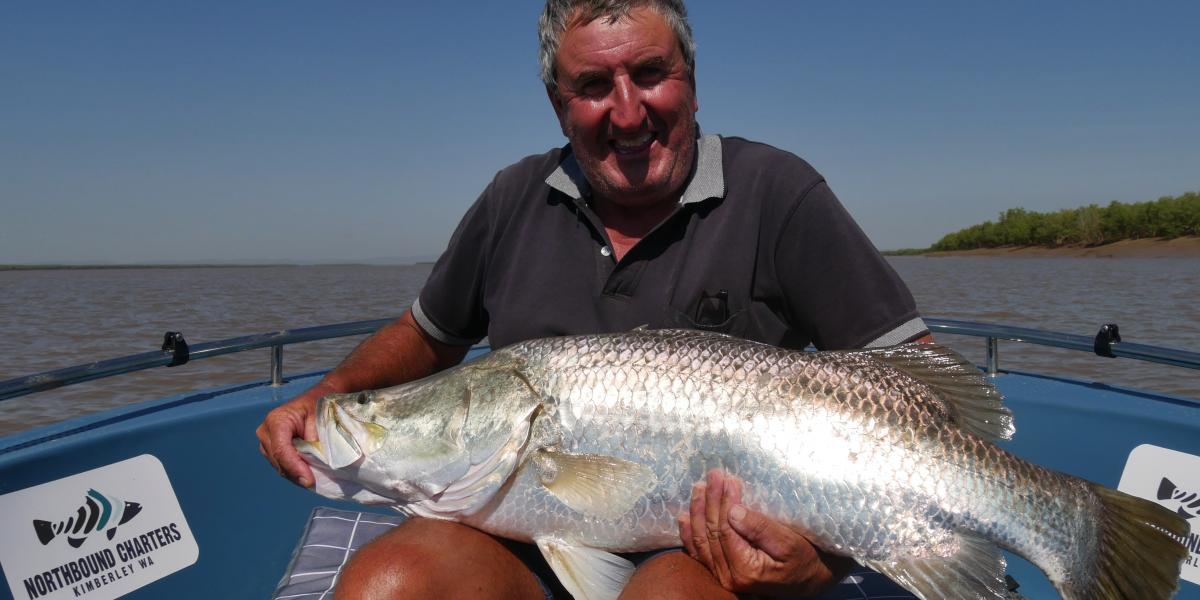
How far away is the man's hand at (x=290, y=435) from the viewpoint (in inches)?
85.1

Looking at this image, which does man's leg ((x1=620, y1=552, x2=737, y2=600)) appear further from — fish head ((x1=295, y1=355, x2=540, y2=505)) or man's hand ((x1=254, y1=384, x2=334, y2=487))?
man's hand ((x1=254, y1=384, x2=334, y2=487))

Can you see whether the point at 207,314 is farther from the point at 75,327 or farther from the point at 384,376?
the point at 384,376

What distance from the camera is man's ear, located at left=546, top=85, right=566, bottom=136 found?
8.95 ft

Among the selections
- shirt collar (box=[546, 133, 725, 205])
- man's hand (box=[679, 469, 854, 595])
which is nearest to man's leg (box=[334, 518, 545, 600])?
man's hand (box=[679, 469, 854, 595])

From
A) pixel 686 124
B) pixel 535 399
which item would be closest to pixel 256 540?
pixel 535 399

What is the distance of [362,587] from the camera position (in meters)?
2.08

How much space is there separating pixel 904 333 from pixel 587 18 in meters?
1.42

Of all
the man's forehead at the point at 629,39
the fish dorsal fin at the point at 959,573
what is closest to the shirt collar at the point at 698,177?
the man's forehead at the point at 629,39

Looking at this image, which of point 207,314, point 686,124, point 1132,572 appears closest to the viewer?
point 1132,572

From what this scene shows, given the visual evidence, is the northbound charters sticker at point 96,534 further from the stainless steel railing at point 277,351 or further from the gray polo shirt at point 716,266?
the gray polo shirt at point 716,266

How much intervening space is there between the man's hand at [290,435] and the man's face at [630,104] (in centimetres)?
120

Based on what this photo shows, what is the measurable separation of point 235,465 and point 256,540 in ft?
1.14

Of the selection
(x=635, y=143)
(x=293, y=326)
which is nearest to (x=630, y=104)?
(x=635, y=143)

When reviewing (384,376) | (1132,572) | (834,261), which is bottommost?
(1132,572)
